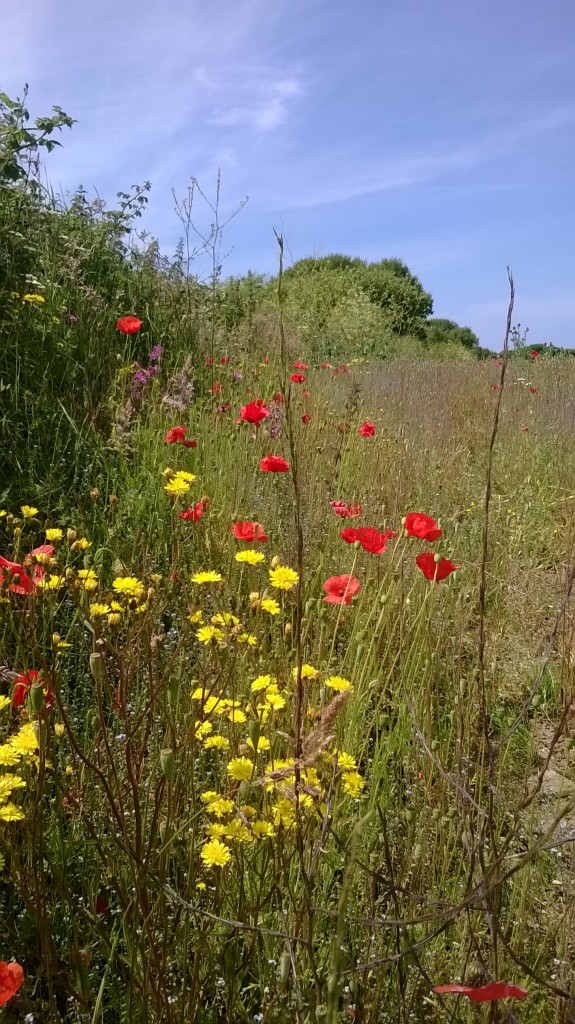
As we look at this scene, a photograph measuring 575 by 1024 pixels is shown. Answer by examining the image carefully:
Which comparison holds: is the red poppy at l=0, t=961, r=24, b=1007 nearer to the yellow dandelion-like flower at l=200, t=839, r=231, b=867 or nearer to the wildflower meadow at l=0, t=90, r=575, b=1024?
the wildflower meadow at l=0, t=90, r=575, b=1024

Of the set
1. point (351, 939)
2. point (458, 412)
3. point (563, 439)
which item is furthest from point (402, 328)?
point (351, 939)

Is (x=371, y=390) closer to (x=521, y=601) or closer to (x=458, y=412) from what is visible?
(x=458, y=412)

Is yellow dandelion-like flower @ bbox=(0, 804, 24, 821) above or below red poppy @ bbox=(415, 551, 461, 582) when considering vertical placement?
below

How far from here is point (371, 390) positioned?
6.61m

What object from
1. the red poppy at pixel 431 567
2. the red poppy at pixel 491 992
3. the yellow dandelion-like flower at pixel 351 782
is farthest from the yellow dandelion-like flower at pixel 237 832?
the red poppy at pixel 431 567

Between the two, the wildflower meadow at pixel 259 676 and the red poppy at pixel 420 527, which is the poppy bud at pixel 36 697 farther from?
Result: the red poppy at pixel 420 527

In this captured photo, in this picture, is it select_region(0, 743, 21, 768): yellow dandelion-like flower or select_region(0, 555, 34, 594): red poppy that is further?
select_region(0, 555, 34, 594): red poppy

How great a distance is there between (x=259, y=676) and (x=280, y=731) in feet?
1.55

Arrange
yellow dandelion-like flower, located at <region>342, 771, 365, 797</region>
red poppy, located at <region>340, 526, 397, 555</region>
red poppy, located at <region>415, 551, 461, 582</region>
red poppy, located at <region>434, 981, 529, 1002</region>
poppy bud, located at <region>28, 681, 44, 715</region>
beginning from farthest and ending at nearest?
red poppy, located at <region>340, 526, 397, 555</region> < red poppy, located at <region>415, 551, 461, 582</region> < yellow dandelion-like flower, located at <region>342, 771, 365, 797</region> < poppy bud, located at <region>28, 681, 44, 715</region> < red poppy, located at <region>434, 981, 529, 1002</region>

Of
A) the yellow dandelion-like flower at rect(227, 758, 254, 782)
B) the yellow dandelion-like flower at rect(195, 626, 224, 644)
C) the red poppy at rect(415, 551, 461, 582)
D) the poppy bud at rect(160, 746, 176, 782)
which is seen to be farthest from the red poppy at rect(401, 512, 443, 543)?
the poppy bud at rect(160, 746, 176, 782)

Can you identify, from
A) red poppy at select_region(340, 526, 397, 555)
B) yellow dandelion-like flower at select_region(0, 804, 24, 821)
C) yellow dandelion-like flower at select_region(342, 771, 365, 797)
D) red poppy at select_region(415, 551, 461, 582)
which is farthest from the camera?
red poppy at select_region(340, 526, 397, 555)

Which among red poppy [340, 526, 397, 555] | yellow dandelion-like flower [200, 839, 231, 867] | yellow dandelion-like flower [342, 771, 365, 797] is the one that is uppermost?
red poppy [340, 526, 397, 555]

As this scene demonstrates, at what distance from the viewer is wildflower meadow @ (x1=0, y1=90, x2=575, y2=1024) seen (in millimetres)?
951

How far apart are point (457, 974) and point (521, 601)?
1.87 metres
